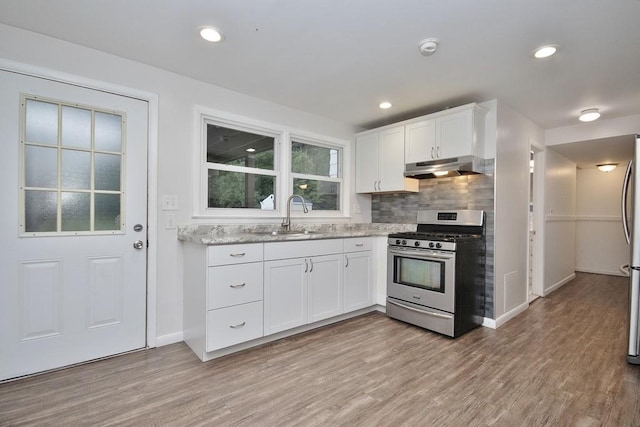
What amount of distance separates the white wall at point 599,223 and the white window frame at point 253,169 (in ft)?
17.9

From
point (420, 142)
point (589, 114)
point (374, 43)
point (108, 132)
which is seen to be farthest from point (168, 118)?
point (589, 114)

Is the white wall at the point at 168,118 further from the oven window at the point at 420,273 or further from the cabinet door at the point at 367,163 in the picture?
the oven window at the point at 420,273

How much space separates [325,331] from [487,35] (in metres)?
2.74

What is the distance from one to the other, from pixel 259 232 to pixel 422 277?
1.73 meters

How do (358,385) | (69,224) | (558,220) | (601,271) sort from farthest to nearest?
(601,271)
(558,220)
(69,224)
(358,385)

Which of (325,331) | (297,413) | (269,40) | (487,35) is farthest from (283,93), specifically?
(297,413)

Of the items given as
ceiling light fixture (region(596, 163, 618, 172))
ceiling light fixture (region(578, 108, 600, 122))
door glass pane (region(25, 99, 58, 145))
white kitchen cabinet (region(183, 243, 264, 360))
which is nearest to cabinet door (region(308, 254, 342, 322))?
white kitchen cabinet (region(183, 243, 264, 360))

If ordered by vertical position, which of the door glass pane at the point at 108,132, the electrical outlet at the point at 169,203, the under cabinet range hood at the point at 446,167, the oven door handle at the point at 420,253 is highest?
the door glass pane at the point at 108,132

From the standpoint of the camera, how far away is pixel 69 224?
2293 millimetres

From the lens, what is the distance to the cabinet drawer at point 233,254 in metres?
2.36

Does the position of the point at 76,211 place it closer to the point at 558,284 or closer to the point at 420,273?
the point at 420,273

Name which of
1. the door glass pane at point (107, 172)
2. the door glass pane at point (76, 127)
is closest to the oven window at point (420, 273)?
the door glass pane at point (107, 172)

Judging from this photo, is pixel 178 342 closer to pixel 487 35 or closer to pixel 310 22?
pixel 310 22

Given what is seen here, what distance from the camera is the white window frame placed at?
114 inches
